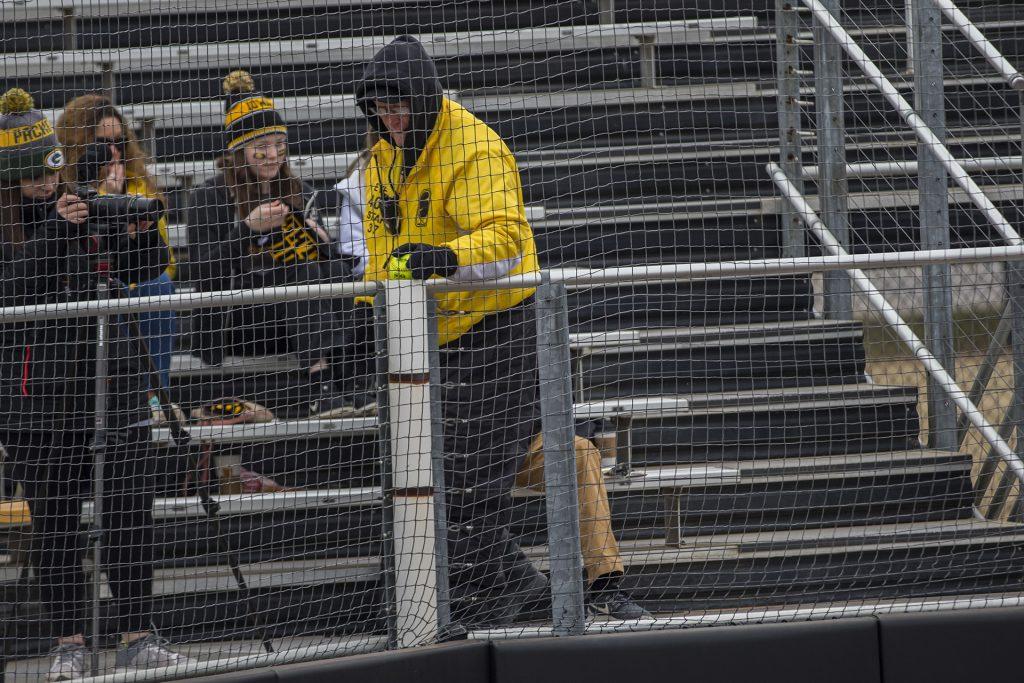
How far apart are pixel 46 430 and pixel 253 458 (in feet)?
3.12

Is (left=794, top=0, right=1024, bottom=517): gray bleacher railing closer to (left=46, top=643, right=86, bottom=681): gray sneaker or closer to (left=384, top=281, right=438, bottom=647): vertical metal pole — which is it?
(left=384, top=281, right=438, bottom=647): vertical metal pole

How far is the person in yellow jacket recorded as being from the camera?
3.19 meters

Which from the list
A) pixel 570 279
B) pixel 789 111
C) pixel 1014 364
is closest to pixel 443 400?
pixel 570 279

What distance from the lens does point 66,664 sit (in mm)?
3156

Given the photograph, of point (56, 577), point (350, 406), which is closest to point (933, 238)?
point (350, 406)

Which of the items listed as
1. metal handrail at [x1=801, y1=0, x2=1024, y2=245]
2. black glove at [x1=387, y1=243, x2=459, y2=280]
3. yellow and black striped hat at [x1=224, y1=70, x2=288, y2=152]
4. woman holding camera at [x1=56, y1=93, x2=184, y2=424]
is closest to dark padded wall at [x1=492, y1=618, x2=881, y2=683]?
black glove at [x1=387, y1=243, x2=459, y2=280]

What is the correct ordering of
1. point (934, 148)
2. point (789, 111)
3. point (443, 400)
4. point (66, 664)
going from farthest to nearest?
point (789, 111) → point (934, 148) → point (443, 400) → point (66, 664)

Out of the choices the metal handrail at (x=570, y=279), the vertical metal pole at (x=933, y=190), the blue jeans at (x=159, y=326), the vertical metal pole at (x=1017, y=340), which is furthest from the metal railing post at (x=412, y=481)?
the vertical metal pole at (x=933, y=190)

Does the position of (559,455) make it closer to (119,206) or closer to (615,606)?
(615,606)

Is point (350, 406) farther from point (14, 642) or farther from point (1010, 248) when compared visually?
point (1010, 248)

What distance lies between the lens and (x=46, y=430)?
10.8ft

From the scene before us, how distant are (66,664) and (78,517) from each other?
420mm

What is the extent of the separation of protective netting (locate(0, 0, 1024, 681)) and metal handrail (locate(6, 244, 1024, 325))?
0.5 inches

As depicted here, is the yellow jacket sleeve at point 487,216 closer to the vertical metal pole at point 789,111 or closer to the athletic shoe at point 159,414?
the athletic shoe at point 159,414
